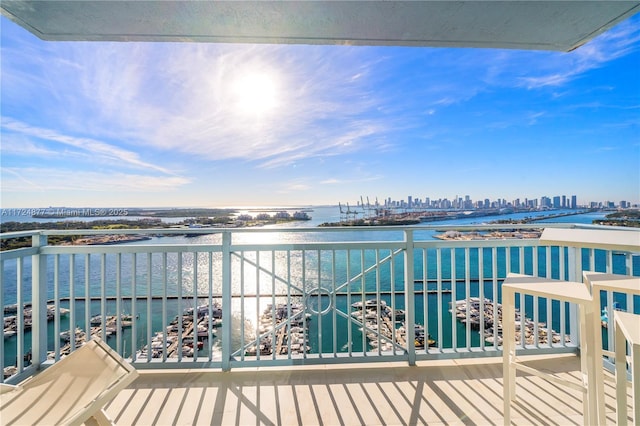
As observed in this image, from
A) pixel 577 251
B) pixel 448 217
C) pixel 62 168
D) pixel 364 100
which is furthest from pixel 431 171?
pixel 62 168

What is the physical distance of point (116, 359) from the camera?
4.30 feet

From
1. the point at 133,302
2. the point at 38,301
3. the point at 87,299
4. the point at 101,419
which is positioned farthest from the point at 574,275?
the point at 38,301

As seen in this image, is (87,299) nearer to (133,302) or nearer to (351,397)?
(133,302)

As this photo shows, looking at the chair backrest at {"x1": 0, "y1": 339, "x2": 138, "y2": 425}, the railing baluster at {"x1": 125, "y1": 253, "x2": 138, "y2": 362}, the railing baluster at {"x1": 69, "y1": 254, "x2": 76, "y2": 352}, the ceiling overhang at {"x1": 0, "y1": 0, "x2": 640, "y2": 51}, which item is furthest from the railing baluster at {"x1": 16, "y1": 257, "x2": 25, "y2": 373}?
the ceiling overhang at {"x1": 0, "y1": 0, "x2": 640, "y2": 51}

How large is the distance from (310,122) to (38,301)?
177 inches

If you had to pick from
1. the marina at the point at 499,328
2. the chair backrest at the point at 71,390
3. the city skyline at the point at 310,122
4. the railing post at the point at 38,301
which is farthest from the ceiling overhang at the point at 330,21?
the marina at the point at 499,328

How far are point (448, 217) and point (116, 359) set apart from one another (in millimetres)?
4616

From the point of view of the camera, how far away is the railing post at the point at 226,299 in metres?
2.04

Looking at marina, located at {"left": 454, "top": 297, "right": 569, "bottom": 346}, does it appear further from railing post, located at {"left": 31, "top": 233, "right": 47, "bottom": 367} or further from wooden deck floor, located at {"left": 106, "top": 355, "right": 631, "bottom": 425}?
railing post, located at {"left": 31, "top": 233, "right": 47, "bottom": 367}

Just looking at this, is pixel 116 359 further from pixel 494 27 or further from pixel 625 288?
pixel 494 27

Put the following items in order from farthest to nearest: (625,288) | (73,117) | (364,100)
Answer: (364,100) < (73,117) < (625,288)

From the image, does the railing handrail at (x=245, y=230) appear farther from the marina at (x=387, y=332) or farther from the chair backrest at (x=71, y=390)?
the chair backrest at (x=71, y=390)

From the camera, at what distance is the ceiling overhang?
5.16ft

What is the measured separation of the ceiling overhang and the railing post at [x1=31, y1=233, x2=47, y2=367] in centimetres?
166
